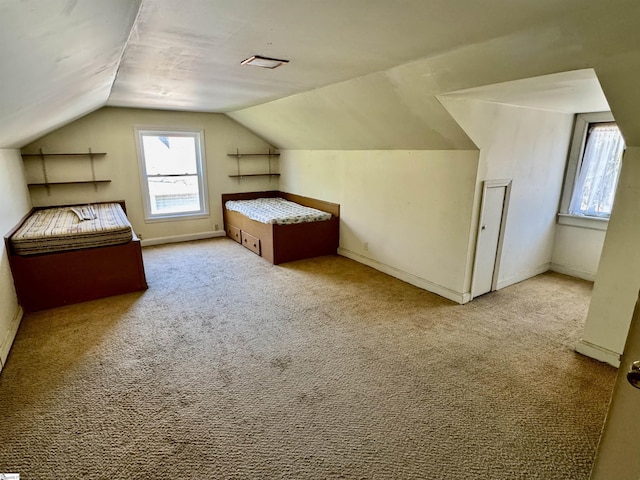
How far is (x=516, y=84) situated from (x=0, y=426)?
3.86 metres

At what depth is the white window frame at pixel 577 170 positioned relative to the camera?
388 cm

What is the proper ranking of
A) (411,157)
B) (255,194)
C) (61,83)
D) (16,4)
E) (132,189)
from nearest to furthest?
1. (16,4)
2. (61,83)
3. (411,157)
4. (132,189)
5. (255,194)

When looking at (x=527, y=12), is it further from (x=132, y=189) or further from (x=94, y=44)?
(x=132, y=189)

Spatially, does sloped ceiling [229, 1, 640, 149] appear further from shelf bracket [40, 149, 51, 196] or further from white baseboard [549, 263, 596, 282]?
shelf bracket [40, 149, 51, 196]

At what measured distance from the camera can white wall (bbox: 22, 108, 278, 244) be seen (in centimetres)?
A: 473

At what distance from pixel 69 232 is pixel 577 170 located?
567 cm

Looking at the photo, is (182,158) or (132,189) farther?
(182,158)

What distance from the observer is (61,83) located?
2.11 metres

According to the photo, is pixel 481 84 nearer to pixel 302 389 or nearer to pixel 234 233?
pixel 302 389

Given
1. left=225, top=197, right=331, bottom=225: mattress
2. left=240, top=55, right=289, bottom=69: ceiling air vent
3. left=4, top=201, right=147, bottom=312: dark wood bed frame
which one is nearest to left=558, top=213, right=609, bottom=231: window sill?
left=225, top=197, right=331, bottom=225: mattress

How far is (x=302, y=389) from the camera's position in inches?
86.0

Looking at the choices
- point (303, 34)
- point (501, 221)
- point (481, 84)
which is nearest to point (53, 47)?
point (303, 34)

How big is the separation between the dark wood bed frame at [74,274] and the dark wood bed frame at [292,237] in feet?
5.22

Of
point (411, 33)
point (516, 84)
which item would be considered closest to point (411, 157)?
point (516, 84)
